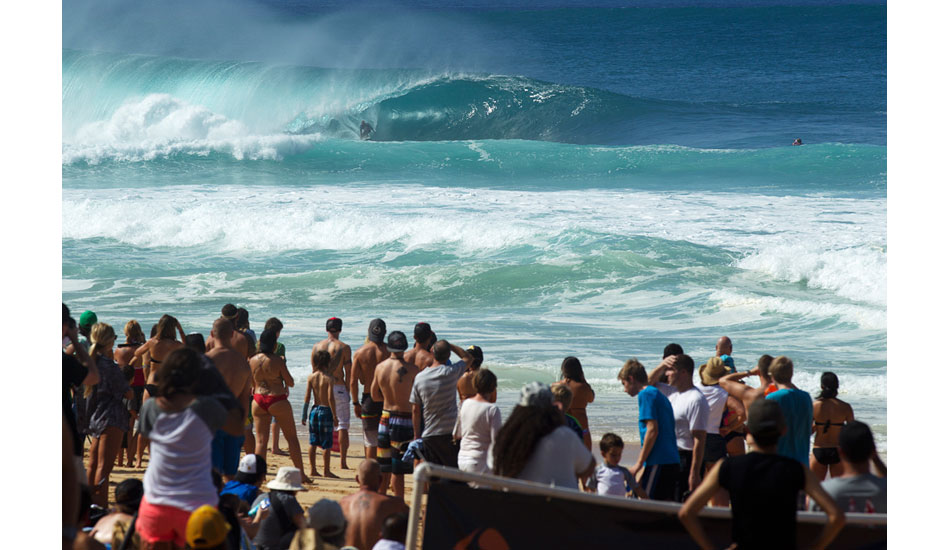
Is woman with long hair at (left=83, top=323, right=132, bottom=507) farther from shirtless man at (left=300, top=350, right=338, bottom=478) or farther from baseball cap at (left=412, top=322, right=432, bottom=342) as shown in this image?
baseball cap at (left=412, top=322, right=432, bottom=342)

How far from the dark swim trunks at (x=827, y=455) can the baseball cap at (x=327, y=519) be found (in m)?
3.63

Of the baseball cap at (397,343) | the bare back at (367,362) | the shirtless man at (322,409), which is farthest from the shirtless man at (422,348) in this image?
the shirtless man at (322,409)

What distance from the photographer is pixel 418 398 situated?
5.99 m

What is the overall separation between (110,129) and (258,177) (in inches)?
331

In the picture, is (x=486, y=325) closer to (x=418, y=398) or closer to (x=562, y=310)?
(x=562, y=310)

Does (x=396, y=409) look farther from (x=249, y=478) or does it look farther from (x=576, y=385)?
(x=249, y=478)

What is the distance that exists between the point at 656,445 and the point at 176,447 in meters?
2.81

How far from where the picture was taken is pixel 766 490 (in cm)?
323

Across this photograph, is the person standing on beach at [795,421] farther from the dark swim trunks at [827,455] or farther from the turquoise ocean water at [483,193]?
the turquoise ocean water at [483,193]

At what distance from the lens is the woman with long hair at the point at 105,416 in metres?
6.02

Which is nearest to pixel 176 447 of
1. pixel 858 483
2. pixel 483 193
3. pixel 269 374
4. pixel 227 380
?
pixel 227 380

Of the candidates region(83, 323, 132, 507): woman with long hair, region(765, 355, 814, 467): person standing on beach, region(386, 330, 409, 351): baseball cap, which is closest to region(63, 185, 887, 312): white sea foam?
region(386, 330, 409, 351): baseball cap

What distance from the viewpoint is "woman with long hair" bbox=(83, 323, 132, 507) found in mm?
6016
